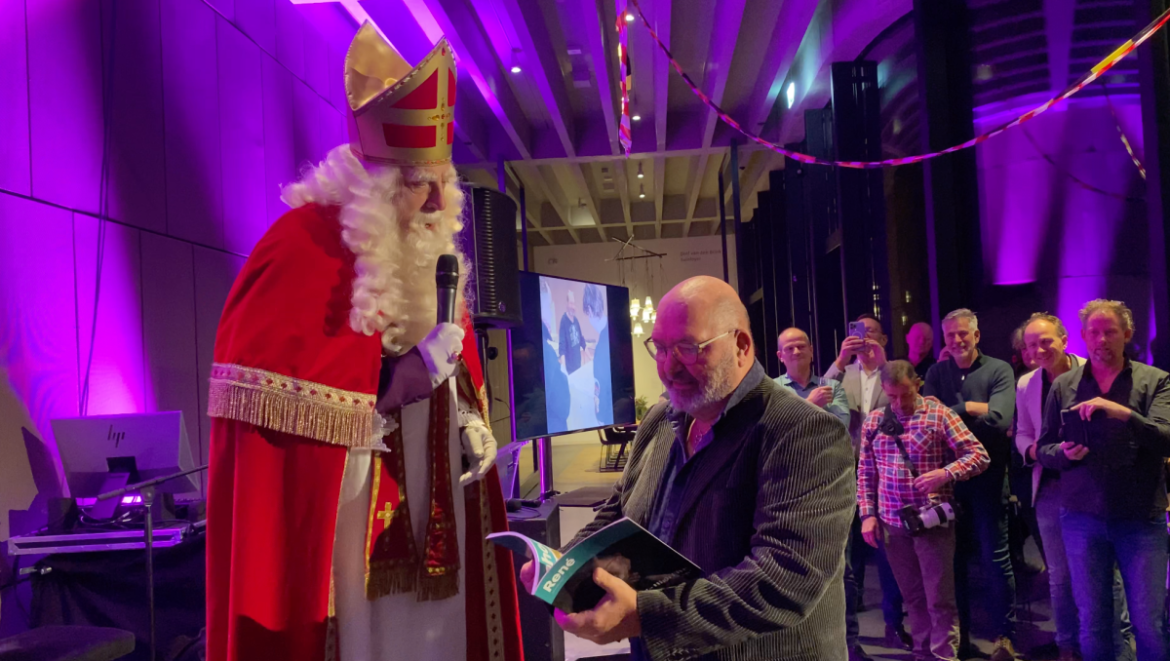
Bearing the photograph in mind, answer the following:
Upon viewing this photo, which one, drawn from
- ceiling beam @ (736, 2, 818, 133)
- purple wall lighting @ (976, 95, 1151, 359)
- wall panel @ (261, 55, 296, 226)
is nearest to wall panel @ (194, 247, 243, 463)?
wall panel @ (261, 55, 296, 226)

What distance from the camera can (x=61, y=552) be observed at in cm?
285

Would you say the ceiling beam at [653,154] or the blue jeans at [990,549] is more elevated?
the ceiling beam at [653,154]

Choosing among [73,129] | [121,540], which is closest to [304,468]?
[121,540]

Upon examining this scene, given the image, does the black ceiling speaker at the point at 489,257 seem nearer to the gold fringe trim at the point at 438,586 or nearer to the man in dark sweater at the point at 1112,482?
the gold fringe trim at the point at 438,586

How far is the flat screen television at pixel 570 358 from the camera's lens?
4691mm

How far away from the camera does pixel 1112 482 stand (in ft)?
10.6

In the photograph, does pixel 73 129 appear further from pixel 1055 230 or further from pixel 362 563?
pixel 1055 230

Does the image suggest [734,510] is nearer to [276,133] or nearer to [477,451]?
[477,451]

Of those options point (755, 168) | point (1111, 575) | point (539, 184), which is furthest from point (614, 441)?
point (1111, 575)

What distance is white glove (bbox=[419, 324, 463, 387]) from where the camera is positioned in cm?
180

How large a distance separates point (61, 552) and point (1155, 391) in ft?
14.1

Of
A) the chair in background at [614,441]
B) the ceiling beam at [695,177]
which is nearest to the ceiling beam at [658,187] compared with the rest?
the ceiling beam at [695,177]

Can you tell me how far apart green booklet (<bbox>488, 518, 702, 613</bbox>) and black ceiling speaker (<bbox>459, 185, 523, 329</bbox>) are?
2.07 metres

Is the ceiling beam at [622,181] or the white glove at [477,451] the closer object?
the white glove at [477,451]
